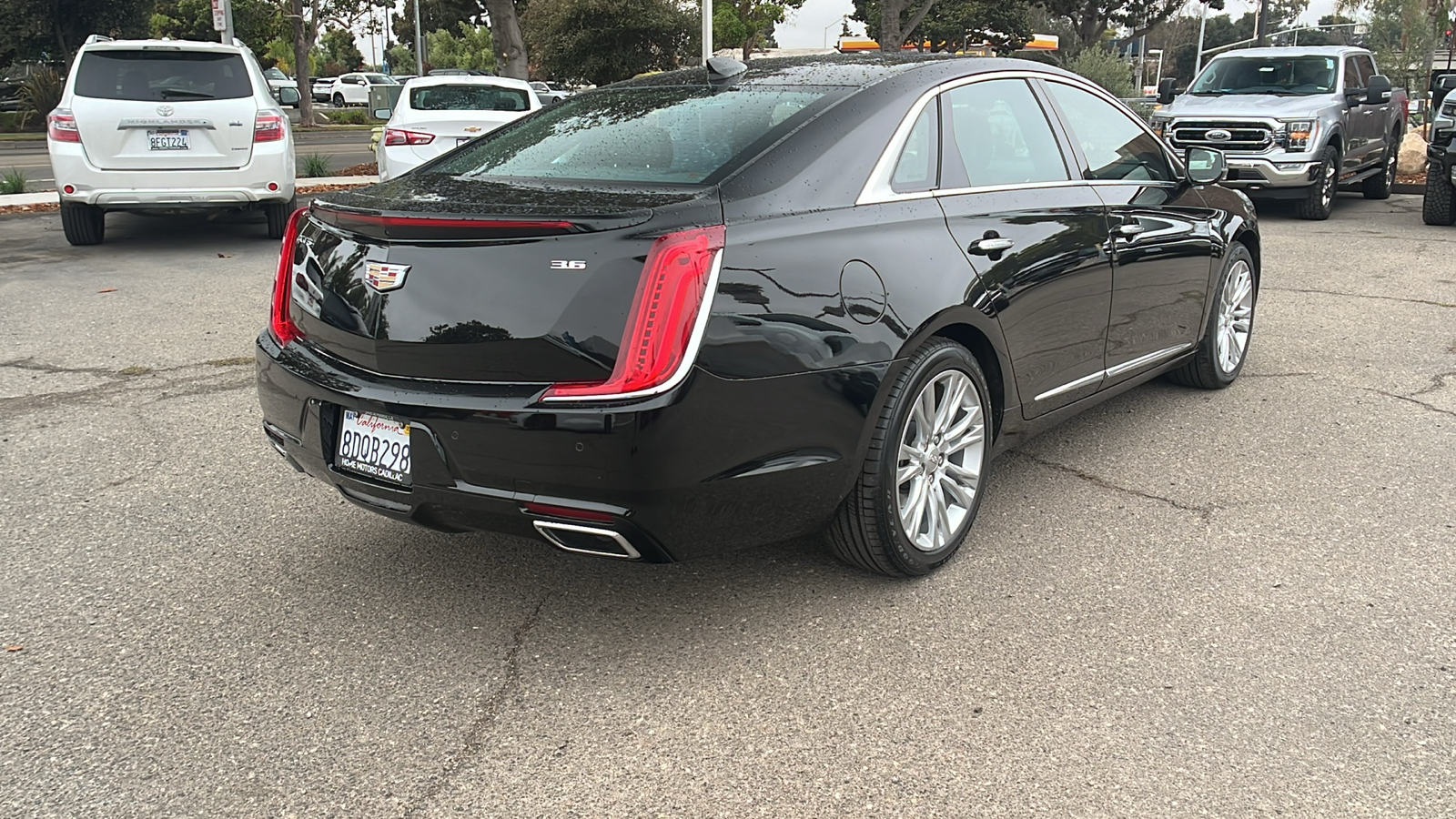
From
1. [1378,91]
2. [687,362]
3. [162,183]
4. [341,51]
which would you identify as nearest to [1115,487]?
[687,362]

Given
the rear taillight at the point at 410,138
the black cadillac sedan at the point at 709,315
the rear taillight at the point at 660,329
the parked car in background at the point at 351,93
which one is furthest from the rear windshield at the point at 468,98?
the parked car in background at the point at 351,93

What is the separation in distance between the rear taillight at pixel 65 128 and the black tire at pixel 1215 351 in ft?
27.6

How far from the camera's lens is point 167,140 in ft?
31.6

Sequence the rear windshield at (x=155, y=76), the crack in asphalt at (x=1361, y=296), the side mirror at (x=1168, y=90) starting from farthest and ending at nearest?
the side mirror at (x=1168, y=90) → the rear windshield at (x=155, y=76) → the crack in asphalt at (x=1361, y=296)

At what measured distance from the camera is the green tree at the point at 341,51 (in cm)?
7562

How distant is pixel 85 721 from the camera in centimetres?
287

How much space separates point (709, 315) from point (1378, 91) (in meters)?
12.7

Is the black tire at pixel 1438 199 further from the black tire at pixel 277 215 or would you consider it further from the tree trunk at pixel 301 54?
the tree trunk at pixel 301 54

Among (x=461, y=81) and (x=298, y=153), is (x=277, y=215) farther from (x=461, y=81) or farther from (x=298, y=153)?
(x=298, y=153)

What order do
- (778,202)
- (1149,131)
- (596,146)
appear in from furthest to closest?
1. (1149,131)
2. (596,146)
3. (778,202)

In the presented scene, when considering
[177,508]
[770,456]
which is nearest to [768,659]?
[770,456]

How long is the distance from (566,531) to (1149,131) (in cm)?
344

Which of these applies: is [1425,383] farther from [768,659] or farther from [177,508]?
[177,508]

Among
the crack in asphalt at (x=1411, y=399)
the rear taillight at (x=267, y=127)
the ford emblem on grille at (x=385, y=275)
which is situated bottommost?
the crack in asphalt at (x=1411, y=399)
